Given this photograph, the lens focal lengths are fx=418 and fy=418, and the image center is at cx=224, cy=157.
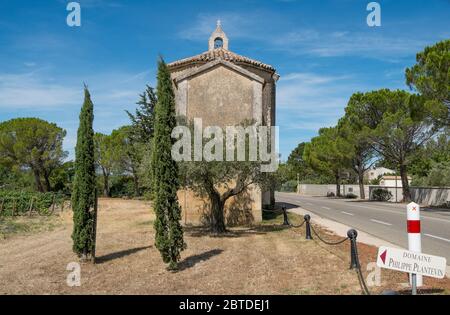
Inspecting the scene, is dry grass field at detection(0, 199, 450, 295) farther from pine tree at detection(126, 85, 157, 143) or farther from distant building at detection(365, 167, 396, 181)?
distant building at detection(365, 167, 396, 181)

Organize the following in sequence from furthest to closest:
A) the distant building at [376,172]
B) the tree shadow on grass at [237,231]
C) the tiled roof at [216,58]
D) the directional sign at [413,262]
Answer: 1. the distant building at [376,172]
2. the tiled roof at [216,58]
3. the tree shadow on grass at [237,231]
4. the directional sign at [413,262]

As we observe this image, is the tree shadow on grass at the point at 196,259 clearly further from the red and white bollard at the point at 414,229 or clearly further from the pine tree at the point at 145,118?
the pine tree at the point at 145,118

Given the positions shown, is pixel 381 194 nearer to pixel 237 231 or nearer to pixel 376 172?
pixel 237 231

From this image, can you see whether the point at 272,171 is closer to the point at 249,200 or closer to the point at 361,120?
the point at 249,200

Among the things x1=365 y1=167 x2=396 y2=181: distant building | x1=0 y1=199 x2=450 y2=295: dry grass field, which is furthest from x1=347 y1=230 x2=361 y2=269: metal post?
x1=365 y1=167 x2=396 y2=181: distant building

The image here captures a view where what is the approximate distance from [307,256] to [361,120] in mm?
32648

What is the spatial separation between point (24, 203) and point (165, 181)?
67.8 ft

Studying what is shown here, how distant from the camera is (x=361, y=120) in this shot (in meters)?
40.6

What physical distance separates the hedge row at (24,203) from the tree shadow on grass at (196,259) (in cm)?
1778

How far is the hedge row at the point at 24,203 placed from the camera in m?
25.6

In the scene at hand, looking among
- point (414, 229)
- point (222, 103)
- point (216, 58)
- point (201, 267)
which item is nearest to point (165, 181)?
point (201, 267)

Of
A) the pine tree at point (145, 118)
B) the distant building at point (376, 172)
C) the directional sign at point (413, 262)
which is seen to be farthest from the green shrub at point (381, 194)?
the distant building at point (376, 172)

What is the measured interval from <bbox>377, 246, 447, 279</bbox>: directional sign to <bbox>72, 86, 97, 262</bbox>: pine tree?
24.1 ft

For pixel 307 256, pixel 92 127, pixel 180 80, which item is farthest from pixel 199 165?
pixel 180 80
